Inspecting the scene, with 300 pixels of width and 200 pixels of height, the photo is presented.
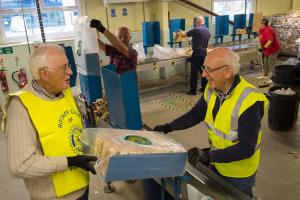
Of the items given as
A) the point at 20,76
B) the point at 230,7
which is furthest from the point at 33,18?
the point at 230,7

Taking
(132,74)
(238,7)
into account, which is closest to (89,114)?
(132,74)

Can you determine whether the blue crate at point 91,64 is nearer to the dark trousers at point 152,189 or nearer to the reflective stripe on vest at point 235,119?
the dark trousers at point 152,189

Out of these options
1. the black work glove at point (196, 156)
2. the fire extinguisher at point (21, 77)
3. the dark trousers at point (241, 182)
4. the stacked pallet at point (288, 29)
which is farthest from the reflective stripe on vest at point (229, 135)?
the stacked pallet at point (288, 29)

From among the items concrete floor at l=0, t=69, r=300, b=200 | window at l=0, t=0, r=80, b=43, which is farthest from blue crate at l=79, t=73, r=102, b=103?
window at l=0, t=0, r=80, b=43

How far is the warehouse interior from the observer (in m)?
2.13

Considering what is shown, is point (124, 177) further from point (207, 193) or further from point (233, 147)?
point (233, 147)

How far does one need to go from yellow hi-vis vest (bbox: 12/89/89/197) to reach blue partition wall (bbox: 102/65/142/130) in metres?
0.61

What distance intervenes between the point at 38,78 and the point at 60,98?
0.49 feet

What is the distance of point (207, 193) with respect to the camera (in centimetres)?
144

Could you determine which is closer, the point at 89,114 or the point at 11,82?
the point at 89,114

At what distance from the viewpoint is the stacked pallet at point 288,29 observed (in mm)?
8047

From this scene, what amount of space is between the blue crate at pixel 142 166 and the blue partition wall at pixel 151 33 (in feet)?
16.3

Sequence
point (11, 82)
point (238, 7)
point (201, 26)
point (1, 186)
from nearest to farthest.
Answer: point (1, 186) < point (11, 82) < point (201, 26) < point (238, 7)

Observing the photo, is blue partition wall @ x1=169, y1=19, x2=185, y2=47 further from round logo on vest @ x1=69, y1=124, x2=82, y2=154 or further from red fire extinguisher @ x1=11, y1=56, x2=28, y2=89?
round logo on vest @ x1=69, y1=124, x2=82, y2=154
